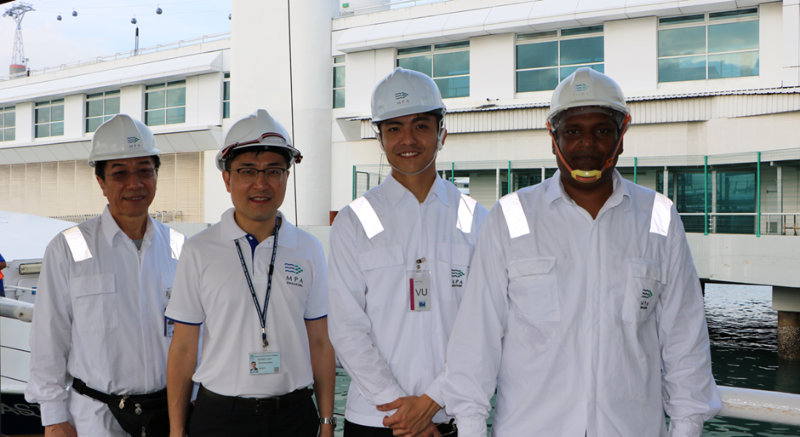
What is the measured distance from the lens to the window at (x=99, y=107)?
1175 inches

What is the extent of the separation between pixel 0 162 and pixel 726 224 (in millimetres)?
32773

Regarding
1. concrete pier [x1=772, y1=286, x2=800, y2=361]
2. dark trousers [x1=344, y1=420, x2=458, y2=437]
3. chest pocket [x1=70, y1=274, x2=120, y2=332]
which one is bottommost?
concrete pier [x1=772, y1=286, x2=800, y2=361]

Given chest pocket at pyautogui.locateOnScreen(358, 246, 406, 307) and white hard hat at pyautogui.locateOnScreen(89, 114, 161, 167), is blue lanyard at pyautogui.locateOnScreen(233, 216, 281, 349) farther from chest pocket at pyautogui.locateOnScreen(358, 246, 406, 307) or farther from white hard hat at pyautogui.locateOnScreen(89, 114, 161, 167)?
white hard hat at pyautogui.locateOnScreen(89, 114, 161, 167)

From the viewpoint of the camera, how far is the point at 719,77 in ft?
60.8

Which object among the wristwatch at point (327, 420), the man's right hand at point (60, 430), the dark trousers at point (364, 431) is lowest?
the man's right hand at point (60, 430)

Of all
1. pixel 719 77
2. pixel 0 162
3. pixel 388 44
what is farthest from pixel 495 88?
pixel 0 162

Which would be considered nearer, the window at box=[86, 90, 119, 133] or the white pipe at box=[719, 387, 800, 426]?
the white pipe at box=[719, 387, 800, 426]

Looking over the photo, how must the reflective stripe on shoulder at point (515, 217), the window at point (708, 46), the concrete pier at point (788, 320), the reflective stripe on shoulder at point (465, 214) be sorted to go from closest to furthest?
the reflective stripe on shoulder at point (515, 217) → the reflective stripe on shoulder at point (465, 214) → the concrete pier at point (788, 320) → the window at point (708, 46)

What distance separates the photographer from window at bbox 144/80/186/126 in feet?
90.4

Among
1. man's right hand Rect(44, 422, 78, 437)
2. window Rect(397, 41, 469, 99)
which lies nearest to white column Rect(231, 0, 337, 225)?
window Rect(397, 41, 469, 99)

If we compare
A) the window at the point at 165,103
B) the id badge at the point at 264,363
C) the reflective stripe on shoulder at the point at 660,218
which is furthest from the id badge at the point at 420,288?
the window at the point at 165,103

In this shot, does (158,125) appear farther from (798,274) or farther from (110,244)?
(110,244)

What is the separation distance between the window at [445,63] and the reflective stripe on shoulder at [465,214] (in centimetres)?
1979

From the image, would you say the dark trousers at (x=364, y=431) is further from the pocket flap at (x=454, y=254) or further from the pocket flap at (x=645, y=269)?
the pocket flap at (x=645, y=269)
